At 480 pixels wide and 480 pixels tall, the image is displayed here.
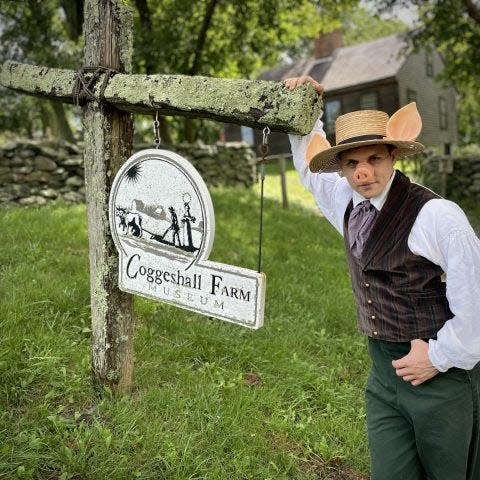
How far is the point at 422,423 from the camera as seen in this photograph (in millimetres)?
1880

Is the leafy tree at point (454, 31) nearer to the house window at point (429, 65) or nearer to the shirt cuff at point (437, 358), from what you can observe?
the shirt cuff at point (437, 358)

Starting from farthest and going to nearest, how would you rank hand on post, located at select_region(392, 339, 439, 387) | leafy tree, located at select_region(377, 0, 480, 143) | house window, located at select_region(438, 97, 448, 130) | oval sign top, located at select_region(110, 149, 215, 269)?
house window, located at select_region(438, 97, 448, 130) < leafy tree, located at select_region(377, 0, 480, 143) < oval sign top, located at select_region(110, 149, 215, 269) < hand on post, located at select_region(392, 339, 439, 387)

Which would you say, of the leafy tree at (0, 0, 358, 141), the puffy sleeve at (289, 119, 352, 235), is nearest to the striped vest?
the puffy sleeve at (289, 119, 352, 235)

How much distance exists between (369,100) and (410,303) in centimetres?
2383

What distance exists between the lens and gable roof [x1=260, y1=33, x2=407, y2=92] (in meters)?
23.5

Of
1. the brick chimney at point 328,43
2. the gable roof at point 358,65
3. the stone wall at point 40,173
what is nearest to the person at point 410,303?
the stone wall at point 40,173

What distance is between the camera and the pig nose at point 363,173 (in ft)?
6.20

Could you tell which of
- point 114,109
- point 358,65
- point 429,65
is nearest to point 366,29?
point 429,65

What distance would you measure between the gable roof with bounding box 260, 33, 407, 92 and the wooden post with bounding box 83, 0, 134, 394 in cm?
2232

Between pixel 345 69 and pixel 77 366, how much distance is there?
24.6 metres

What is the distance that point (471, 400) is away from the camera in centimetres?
188

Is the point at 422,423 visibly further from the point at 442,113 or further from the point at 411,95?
the point at 442,113

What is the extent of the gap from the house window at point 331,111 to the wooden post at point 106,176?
76.9 feet

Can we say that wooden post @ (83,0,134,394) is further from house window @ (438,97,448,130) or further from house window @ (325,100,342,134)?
house window @ (438,97,448,130)
